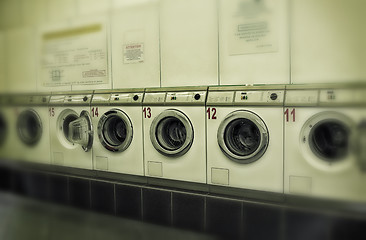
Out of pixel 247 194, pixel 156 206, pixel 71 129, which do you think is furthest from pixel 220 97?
pixel 71 129

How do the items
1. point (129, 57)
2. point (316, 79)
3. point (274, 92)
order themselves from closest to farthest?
point (316, 79) → point (274, 92) → point (129, 57)

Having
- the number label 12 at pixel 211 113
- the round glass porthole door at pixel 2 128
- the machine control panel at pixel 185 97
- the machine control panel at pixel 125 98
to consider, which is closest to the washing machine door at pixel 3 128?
the round glass porthole door at pixel 2 128

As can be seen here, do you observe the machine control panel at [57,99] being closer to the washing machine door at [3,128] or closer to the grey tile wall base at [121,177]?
the washing machine door at [3,128]

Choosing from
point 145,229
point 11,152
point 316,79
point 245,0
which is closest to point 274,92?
point 316,79

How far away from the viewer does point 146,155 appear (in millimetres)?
2852

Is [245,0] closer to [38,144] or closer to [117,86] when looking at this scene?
[117,86]

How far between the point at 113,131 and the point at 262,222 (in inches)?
57.2

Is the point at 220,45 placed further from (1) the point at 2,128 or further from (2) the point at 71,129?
(1) the point at 2,128

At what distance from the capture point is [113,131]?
9.82ft

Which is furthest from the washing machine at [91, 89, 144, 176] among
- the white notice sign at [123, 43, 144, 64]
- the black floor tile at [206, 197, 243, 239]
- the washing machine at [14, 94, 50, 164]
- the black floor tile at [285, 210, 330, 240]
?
the black floor tile at [285, 210, 330, 240]

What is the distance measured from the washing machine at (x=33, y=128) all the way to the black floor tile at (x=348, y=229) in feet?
6.86

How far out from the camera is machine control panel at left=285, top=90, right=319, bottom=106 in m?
2.14

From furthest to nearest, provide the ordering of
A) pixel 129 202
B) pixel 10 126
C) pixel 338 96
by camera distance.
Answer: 1. pixel 129 202
2. pixel 10 126
3. pixel 338 96

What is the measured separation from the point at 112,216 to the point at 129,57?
131cm
